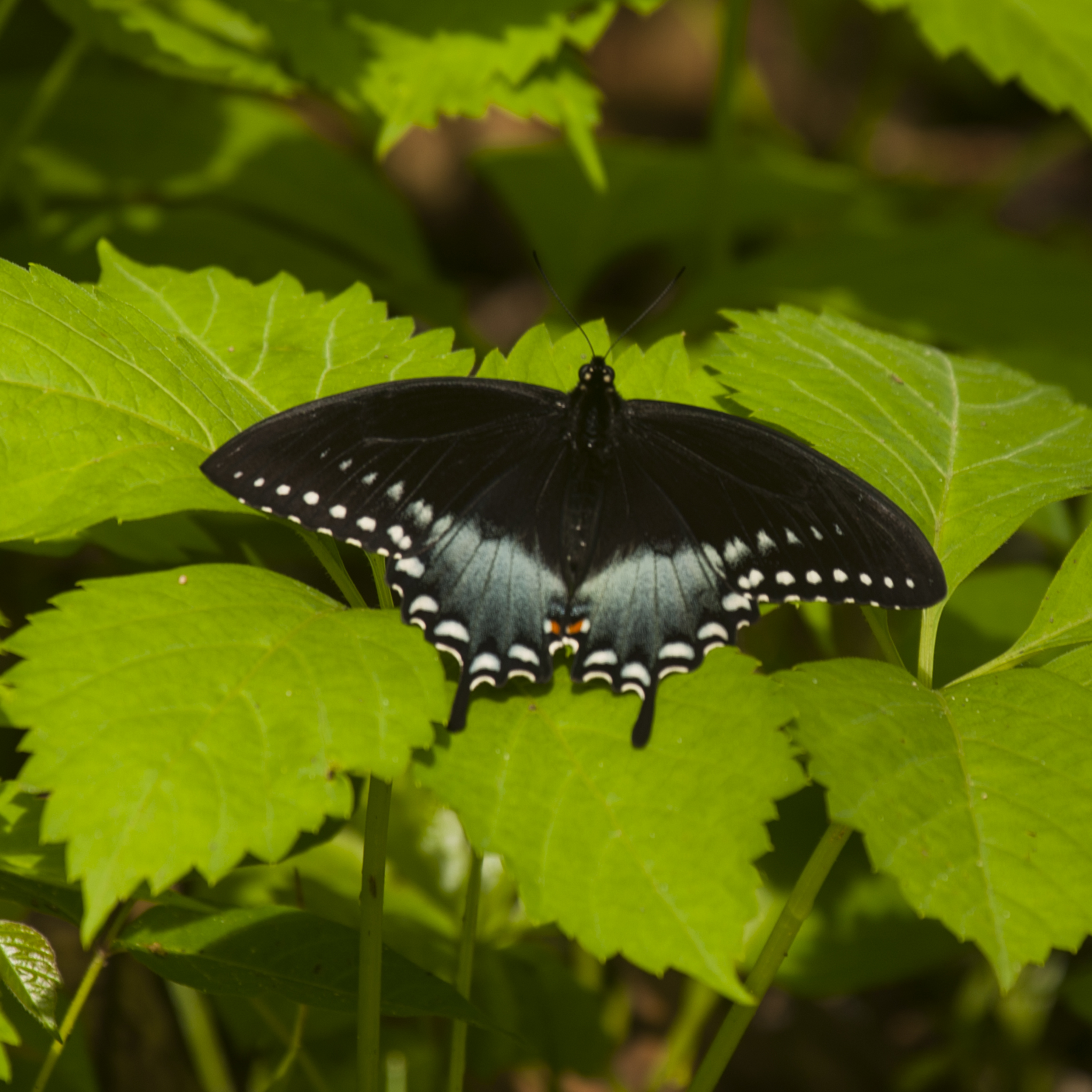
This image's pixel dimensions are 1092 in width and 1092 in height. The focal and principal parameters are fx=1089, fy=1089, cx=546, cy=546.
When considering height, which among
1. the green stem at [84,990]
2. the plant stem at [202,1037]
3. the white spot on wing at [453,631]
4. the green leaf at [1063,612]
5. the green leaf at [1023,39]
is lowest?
the plant stem at [202,1037]

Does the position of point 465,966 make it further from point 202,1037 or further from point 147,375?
point 202,1037

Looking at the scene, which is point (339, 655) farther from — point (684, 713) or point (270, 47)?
point (270, 47)

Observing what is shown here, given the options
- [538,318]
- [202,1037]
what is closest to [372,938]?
[202,1037]

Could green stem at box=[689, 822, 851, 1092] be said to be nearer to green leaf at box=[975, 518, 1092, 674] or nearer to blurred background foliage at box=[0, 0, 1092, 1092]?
green leaf at box=[975, 518, 1092, 674]

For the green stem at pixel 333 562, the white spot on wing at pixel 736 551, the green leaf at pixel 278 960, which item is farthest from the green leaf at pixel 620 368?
the green leaf at pixel 278 960

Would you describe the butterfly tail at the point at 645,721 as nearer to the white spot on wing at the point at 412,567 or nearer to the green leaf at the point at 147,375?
the white spot on wing at the point at 412,567

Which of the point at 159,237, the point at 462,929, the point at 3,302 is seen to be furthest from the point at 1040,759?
the point at 159,237
